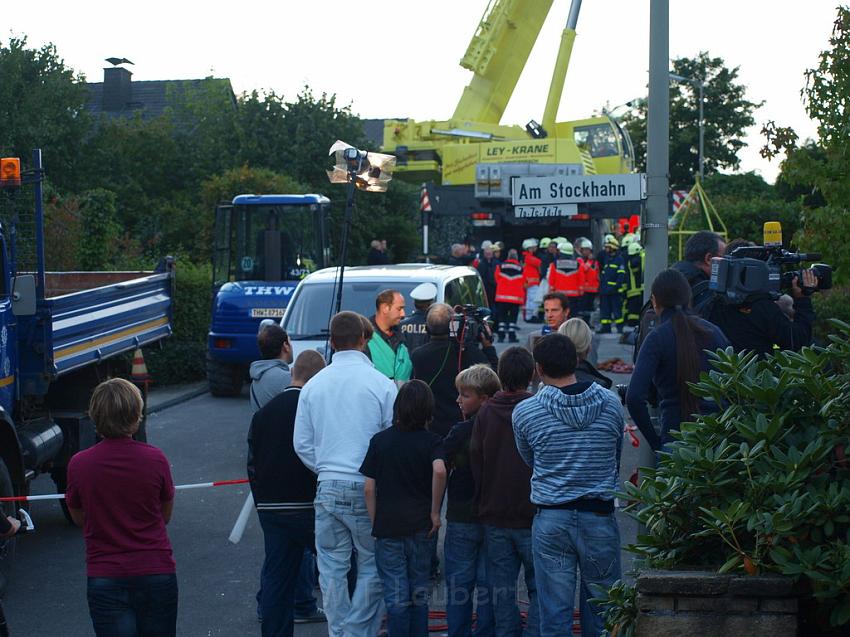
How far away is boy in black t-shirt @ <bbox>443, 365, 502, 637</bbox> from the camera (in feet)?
19.8

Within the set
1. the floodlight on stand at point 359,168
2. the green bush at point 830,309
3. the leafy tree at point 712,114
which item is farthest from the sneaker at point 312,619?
the leafy tree at point 712,114

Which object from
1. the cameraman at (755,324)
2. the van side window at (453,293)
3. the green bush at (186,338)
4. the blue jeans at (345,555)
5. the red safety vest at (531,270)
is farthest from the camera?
the red safety vest at (531,270)

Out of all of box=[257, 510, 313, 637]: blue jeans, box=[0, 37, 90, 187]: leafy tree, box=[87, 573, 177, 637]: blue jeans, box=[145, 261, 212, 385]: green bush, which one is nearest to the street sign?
box=[257, 510, 313, 637]: blue jeans

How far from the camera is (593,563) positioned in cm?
530

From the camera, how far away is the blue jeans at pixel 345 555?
5875 mm

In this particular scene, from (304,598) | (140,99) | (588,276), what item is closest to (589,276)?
(588,276)

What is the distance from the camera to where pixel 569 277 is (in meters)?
22.0

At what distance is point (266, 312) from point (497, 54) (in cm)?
1436

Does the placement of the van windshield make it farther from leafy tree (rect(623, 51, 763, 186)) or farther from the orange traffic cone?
leafy tree (rect(623, 51, 763, 186))

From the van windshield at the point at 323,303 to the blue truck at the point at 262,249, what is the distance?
12.8 feet

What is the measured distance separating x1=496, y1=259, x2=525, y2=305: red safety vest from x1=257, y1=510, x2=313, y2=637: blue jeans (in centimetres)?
1590

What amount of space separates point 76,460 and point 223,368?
11.8m

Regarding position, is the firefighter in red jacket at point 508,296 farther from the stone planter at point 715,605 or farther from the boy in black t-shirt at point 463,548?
the stone planter at point 715,605

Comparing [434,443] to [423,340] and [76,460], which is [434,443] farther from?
[423,340]
